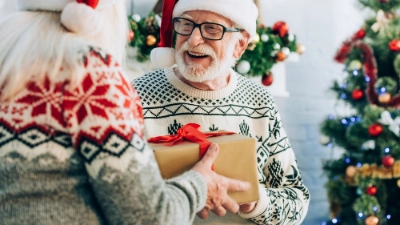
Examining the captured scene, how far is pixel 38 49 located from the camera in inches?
33.1

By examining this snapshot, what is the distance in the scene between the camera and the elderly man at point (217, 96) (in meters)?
1.50

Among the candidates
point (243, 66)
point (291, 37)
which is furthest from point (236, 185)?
point (291, 37)

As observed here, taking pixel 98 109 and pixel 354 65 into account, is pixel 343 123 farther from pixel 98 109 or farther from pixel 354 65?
pixel 98 109

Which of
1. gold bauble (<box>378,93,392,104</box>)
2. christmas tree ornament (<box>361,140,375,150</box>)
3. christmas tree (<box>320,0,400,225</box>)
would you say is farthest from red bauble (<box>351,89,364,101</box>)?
christmas tree ornament (<box>361,140,375,150</box>)

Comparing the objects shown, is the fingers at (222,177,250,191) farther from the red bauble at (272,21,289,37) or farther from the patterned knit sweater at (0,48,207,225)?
the red bauble at (272,21,289,37)

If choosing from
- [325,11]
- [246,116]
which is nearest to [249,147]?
[246,116]

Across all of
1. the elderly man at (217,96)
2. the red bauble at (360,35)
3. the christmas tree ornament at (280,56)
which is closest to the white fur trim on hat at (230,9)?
the elderly man at (217,96)

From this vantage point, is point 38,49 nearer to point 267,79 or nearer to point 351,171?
point 267,79

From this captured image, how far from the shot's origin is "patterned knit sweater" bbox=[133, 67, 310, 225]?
148 centimetres

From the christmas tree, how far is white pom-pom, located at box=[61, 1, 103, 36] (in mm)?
1882

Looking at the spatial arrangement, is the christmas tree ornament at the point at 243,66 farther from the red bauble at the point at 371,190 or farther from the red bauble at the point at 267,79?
the red bauble at the point at 371,190

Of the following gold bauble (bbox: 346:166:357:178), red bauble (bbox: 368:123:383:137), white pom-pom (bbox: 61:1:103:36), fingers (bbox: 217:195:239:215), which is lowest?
gold bauble (bbox: 346:166:357:178)

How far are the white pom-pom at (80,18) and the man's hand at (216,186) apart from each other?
38 cm

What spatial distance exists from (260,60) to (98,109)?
1.72 meters
